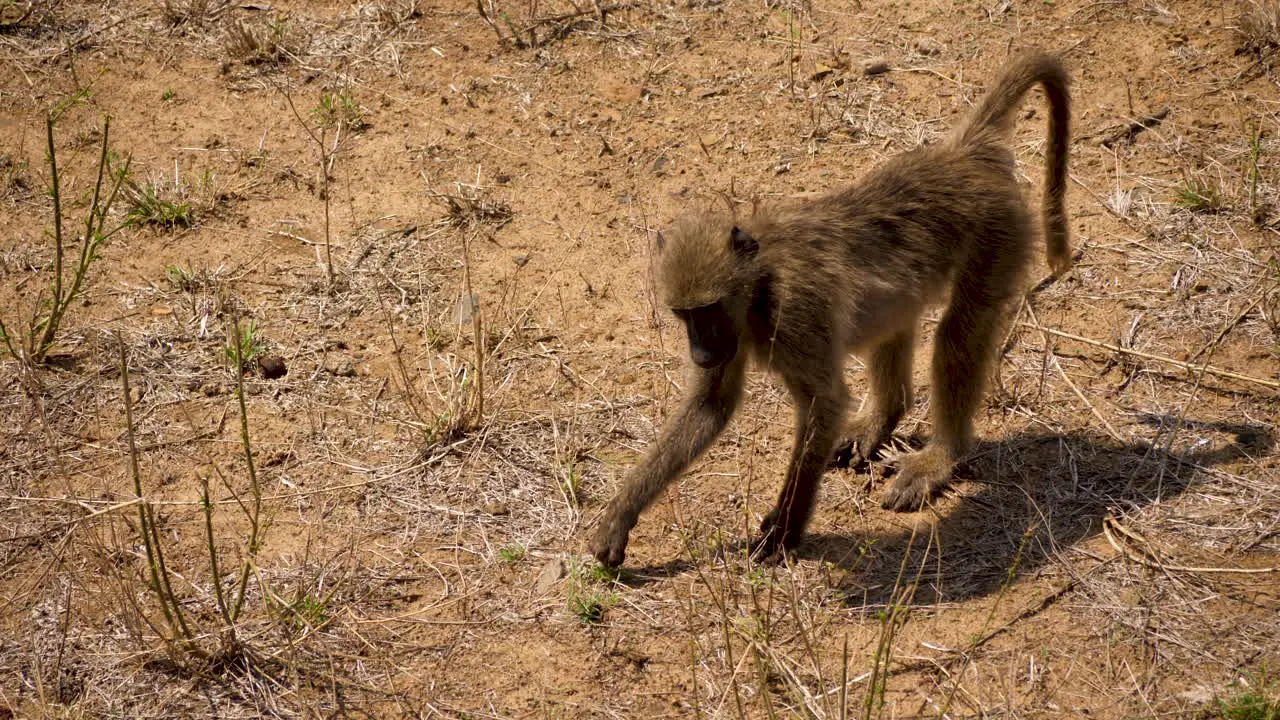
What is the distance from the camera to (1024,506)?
4934 mm

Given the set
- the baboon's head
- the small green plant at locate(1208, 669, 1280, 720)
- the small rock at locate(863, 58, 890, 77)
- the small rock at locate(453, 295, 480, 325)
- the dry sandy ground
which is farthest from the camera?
the small rock at locate(863, 58, 890, 77)

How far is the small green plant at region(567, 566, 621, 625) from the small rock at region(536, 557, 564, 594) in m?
0.08

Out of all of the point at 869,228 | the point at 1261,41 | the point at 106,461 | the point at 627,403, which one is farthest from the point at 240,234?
the point at 1261,41

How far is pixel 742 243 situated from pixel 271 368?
8.89 feet

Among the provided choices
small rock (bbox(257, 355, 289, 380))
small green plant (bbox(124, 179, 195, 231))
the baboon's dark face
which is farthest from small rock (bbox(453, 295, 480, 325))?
the baboon's dark face

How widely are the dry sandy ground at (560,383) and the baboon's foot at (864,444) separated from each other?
0.08m

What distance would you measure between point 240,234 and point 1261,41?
6.30m

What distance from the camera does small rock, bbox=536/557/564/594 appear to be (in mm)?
4594

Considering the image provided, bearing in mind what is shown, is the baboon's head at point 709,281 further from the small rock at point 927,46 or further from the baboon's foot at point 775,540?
the small rock at point 927,46

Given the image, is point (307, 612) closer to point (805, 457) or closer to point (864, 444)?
point (805, 457)

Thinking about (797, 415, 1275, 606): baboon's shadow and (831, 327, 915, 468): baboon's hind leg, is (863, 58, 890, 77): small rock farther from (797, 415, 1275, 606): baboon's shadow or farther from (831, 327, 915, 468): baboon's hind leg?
(797, 415, 1275, 606): baboon's shadow

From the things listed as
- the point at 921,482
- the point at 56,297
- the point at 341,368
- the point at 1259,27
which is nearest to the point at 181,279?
the point at 56,297

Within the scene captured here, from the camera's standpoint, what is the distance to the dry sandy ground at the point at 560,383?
416 centimetres

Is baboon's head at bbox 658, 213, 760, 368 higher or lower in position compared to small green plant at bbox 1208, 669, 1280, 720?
higher
